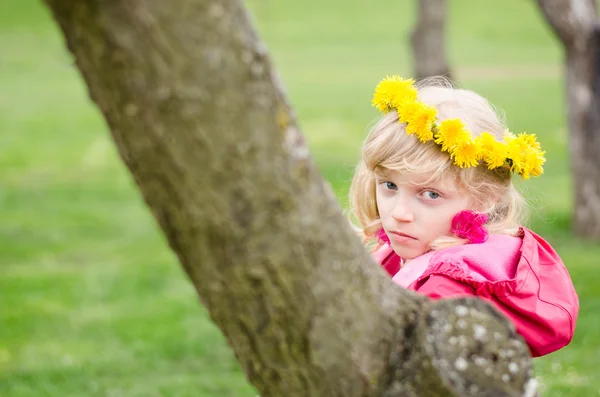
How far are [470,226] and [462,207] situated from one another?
0.07m

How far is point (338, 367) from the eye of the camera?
6.18 ft

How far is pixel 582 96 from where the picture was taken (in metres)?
7.77

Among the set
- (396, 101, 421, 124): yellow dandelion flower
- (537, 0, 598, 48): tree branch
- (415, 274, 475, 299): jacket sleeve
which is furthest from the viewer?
(537, 0, 598, 48): tree branch

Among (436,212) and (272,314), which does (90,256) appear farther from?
(272,314)

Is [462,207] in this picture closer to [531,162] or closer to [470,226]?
[470,226]

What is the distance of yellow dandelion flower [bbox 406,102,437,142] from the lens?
275 cm

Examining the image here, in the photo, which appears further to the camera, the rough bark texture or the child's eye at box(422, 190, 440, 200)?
the child's eye at box(422, 190, 440, 200)

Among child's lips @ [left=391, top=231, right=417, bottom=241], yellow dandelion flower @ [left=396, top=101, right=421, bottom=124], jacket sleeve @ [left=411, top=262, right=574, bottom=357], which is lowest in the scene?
jacket sleeve @ [left=411, top=262, right=574, bottom=357]

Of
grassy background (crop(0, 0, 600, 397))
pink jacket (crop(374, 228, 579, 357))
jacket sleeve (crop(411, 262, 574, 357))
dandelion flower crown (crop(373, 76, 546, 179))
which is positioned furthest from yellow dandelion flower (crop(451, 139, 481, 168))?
grassy background (crop(0, 0, 600, 397))

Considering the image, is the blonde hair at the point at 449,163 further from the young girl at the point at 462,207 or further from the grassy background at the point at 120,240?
the grassy background at the point at 120,240

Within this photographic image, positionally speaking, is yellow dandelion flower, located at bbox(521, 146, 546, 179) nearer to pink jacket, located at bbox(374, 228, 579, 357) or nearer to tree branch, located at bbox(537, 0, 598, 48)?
pink jacket, located at bbox(374, 228, 579, 357)

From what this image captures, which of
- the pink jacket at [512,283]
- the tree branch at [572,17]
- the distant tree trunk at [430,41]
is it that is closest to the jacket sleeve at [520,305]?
the pink jacket at [512,283]

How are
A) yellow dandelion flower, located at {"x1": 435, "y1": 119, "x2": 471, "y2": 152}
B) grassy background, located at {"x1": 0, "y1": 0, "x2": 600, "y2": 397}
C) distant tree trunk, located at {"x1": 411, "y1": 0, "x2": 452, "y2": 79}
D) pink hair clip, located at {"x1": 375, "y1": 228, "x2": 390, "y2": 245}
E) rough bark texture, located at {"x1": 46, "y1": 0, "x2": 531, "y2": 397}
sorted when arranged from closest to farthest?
rough bark texture, located at {"x1": 46, "y1": 0, "x2": 531, "y2": 397} < yellow dandelion flower, located at {"x1": 435, "y1": 119, "x2": 471, "y2": 152} < pink hair clip, located at {"x1": 375, "y1": 228, "x2": 390, "y2": 245} < grassy background, located at {"x1": 0, "y1": 0, "x2": 600, "y2": 397} < distant tree trunk, located at {"x1": 411, "y1": 0, "x2": 452, "y2": 79}

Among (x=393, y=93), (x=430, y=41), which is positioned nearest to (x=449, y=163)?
(x=393, y=93)
